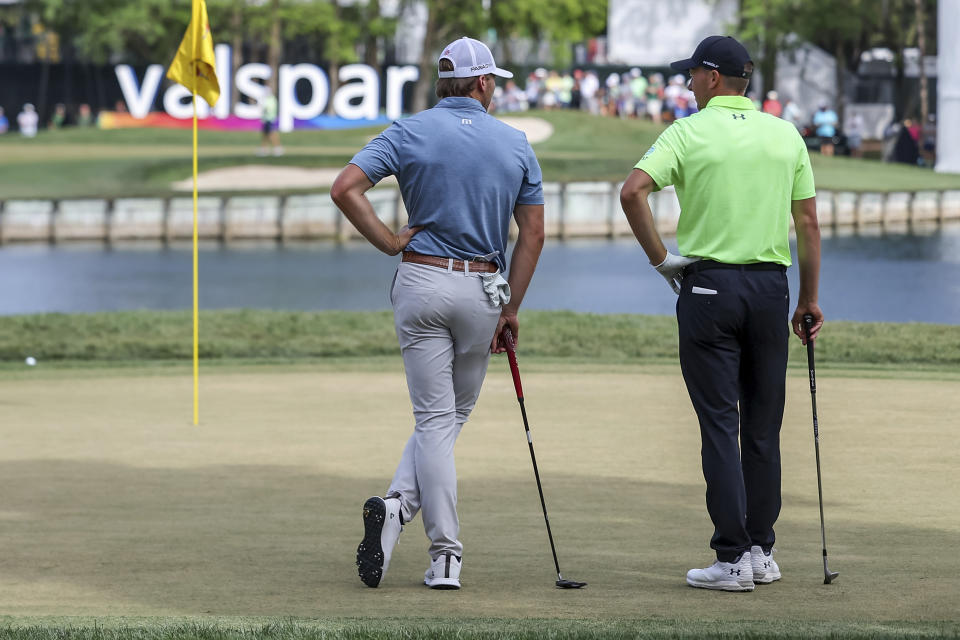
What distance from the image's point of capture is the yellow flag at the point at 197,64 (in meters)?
10.7

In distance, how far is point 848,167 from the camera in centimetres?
4778

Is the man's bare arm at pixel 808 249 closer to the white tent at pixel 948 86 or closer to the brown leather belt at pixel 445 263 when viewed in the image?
the brown leather belt at pixel 445 263

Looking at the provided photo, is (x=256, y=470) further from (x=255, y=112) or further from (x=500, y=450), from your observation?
(x=255, y=112)

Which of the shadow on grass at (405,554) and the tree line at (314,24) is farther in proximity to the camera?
the tree line at (314,24)

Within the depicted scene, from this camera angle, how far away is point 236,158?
44938 millimetres

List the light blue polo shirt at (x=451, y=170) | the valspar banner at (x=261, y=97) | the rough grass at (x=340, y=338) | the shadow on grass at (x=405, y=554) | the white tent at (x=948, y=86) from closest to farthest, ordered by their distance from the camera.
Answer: the shadow on grass at (x=405, y=554)
the light blue polo shirt at (x=451, y=170)
the rough grass at (x=340, y=338)
the white tent at (x=948, y=86)
the valspar banner at (x=261, y=97)

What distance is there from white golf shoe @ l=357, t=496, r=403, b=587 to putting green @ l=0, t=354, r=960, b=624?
8 cm

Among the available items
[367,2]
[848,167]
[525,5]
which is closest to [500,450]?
[848,167]

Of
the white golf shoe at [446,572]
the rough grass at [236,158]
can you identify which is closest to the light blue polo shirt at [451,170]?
the white golf shoe at [446,572]

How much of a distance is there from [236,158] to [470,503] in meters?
38.5

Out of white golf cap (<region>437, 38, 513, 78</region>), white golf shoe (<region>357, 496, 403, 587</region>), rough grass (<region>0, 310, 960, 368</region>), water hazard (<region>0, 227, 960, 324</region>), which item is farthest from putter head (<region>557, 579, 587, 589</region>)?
water hazard (<region>0, 227, 960, 324</region>)

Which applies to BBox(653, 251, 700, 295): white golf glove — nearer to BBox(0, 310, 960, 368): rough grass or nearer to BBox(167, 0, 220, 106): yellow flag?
BBox(167, 0, 220, 106): yellow flag

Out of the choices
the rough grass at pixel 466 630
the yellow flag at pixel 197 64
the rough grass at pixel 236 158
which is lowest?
the rough grass at pixel 236 158

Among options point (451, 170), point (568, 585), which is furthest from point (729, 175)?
point (568, 585)
